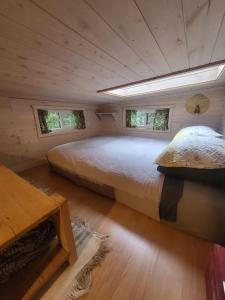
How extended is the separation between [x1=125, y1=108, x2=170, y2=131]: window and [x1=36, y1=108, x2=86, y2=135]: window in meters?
1.48

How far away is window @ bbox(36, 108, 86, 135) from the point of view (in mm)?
2949

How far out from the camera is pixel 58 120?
10.9ft

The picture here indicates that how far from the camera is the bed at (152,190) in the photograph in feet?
3.53

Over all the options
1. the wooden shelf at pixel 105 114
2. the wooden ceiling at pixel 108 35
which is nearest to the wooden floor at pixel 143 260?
the wooden ceiling at pixel 108 35

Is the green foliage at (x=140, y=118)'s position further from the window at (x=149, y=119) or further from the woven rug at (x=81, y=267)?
the woven rug at (x=81, y=267)

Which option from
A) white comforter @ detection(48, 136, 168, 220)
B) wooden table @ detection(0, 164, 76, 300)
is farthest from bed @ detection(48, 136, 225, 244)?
wooden table @ detection(0, 164, 76, 300)

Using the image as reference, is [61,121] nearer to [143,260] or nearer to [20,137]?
[20,137]

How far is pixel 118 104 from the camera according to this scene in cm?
387

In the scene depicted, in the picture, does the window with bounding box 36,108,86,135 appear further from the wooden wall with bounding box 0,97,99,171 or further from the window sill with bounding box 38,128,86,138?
the wooden wall with bounding box 0,97,99,171

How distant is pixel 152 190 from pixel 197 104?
2.52 metres

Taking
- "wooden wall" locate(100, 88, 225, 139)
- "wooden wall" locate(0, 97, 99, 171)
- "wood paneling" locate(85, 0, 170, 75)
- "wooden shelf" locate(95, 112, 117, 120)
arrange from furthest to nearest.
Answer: "wooden shelf" locate(95, 112, 117, 120) → "wooden wall" locate(100, 88, 225, 139) → "wooden wall" locate(0, 97, 99, 171) → "wood paneling" locate(85, 0, 170, 75)

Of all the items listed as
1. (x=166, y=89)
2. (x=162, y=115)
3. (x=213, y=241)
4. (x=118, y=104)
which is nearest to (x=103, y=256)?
(x=213, y=241)

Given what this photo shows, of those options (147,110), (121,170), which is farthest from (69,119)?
(121,170)

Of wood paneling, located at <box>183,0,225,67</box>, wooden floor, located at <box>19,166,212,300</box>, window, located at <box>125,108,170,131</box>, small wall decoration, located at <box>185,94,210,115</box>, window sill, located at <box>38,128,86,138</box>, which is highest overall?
wood paneling, located at <box>183,0,225,67</box>
